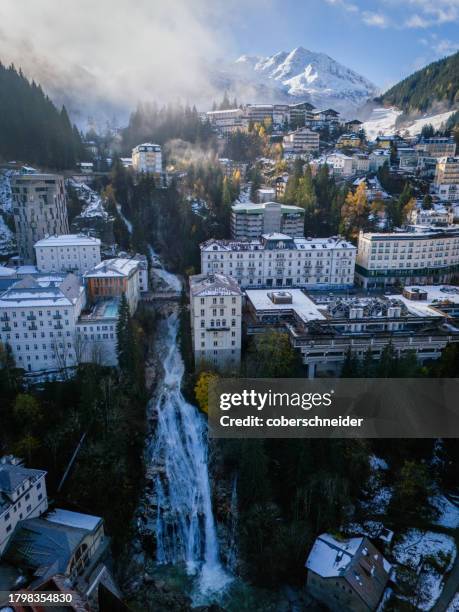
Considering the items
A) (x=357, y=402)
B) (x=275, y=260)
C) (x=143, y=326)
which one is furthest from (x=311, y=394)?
(x=275, y=260)

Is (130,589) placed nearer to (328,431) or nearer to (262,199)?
(328,431)

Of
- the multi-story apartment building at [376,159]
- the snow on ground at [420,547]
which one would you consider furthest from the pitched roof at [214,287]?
the multi-story apartment building at [376,159]

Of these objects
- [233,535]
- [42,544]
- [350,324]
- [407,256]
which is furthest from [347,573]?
[407,256]

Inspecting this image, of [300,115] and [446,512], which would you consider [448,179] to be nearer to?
[300,115]

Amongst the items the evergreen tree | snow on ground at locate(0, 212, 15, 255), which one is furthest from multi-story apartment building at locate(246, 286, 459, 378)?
snow on ground at locate(0, 212, 15, 255)

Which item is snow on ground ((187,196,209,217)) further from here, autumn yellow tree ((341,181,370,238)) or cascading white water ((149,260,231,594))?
cascading white water ((149,260,231,594))

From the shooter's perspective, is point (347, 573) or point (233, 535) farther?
point (233, 535)
